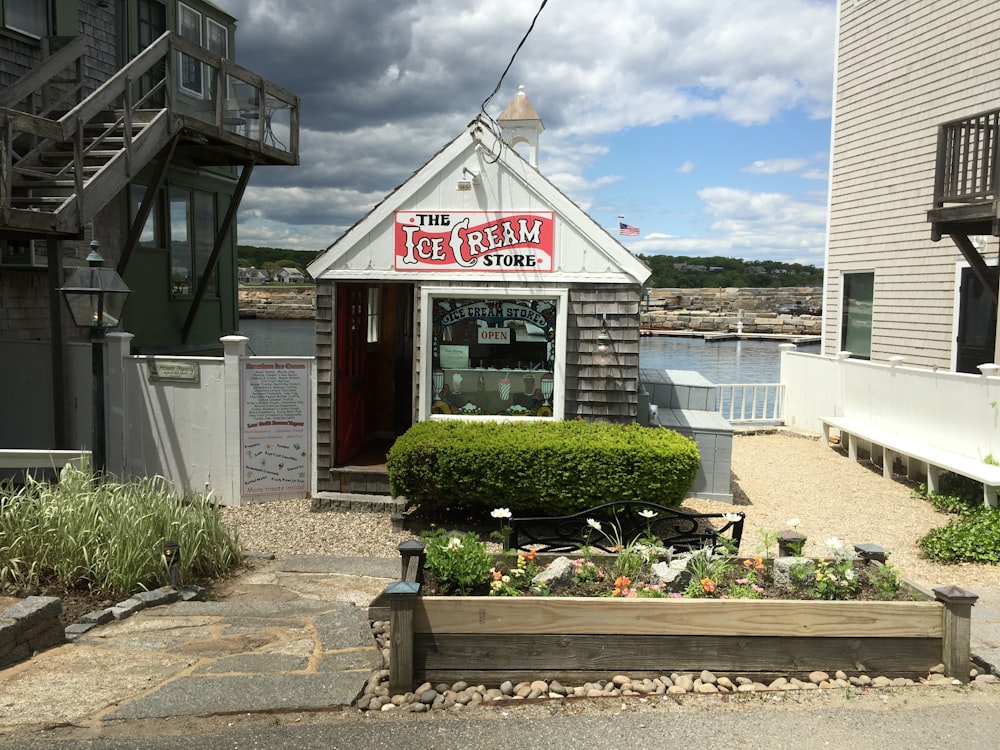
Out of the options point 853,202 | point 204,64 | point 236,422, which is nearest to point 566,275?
point 236,422

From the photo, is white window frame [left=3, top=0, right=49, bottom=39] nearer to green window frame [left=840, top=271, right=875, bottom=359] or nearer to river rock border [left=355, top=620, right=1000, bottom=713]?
river rock border [left=355, top=620, right=1000, bottom=713]

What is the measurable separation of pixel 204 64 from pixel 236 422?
5.96 m

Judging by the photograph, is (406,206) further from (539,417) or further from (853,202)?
(853,202)

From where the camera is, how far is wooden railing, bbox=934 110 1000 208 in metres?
9.73

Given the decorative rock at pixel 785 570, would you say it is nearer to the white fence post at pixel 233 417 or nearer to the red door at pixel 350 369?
the red door at pixel 350 369

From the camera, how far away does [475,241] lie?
8344 millimetres

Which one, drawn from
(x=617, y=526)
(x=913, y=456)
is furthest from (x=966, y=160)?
(x=617, y=526)

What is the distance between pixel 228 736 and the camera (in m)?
3.56

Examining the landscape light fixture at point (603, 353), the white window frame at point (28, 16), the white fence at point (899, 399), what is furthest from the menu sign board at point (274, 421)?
the white fence at point (899, 399)

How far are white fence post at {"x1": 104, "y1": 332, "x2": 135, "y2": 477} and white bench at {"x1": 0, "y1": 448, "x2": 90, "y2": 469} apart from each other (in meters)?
2.23

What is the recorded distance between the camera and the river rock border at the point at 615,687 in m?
4.01

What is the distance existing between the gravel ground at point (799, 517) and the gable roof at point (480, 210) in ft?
8.43

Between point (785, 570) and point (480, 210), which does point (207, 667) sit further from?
point (480, 210)

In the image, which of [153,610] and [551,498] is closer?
[153,610]
